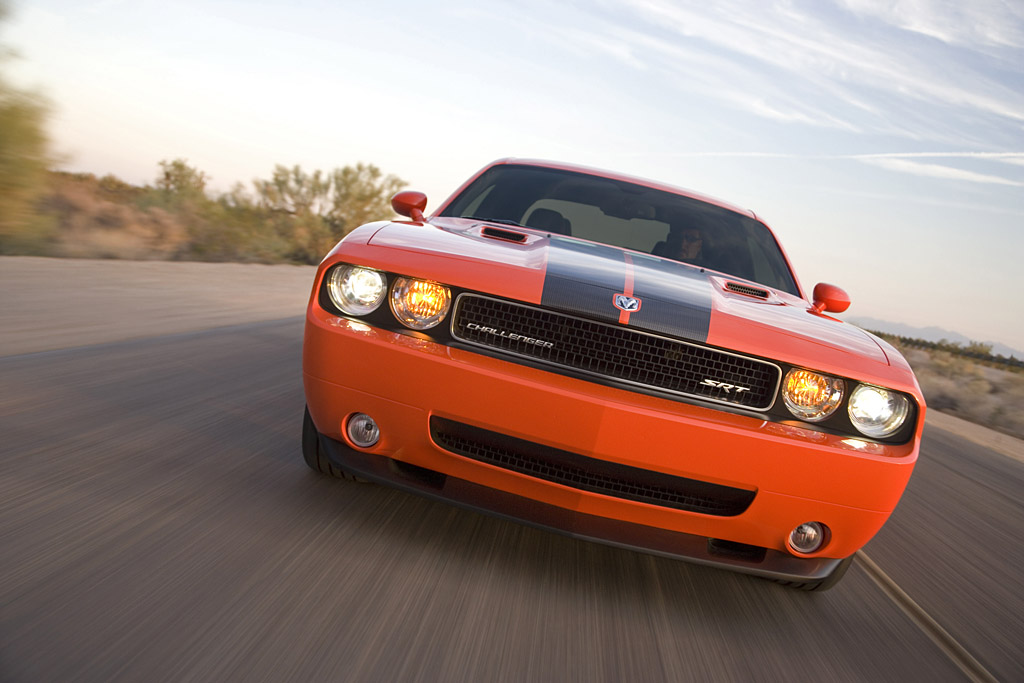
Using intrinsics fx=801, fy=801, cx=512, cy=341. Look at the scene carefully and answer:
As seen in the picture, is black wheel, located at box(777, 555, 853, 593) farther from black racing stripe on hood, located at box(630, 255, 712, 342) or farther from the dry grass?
the dry grass

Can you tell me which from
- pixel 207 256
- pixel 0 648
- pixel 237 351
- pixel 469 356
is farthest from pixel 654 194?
pixel 207 256

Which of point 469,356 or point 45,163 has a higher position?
point 469,356

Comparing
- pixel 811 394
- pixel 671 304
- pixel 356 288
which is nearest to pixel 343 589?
pixel 356 288

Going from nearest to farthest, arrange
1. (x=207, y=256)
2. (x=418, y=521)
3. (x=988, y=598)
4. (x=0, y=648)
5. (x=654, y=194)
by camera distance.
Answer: (x=0, y=648) → (x=418, y=521) → (x=988, y=598) → (x=654, y=194) → (x=207, y=256)

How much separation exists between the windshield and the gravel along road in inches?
54.4

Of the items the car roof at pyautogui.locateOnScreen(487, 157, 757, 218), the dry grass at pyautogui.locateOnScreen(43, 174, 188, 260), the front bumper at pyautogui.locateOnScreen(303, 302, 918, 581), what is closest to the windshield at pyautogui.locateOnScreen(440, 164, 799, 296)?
the car roof at pyautogui.locateOnScreen(487, 157, 757, 218)

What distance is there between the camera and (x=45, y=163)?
10875mm

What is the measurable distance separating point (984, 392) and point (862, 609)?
14.3 metres

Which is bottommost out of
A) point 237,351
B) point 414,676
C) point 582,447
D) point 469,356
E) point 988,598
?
point 237,351

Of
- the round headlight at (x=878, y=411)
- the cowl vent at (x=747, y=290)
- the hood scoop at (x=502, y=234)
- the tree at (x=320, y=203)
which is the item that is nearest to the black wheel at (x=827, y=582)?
the round headlight at (x=878, y=411)

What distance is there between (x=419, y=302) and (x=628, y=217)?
1854mm

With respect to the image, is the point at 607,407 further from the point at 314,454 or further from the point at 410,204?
the point at 410,204

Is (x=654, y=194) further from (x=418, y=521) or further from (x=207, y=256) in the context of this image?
(x=207, y=256)

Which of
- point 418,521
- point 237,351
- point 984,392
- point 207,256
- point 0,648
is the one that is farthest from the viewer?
point 984,392
